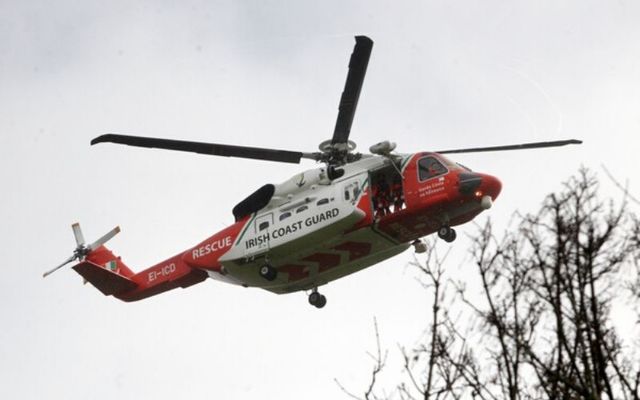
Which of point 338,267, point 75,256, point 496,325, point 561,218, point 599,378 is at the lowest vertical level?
point 599,378

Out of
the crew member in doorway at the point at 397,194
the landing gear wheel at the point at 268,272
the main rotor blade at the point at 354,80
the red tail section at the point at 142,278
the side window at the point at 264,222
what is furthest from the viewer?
the red tail section at the point at 142,278

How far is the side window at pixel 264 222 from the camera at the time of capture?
21.9 meters

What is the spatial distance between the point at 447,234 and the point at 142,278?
918cm

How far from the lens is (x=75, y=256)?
2620 centimetres

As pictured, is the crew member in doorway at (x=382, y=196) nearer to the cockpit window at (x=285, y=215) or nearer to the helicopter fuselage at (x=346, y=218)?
the helicopter fuselage at (x=346, y=218)

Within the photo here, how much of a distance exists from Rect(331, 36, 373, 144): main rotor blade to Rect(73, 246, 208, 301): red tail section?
245 inches

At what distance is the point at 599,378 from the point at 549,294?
109 centimetres

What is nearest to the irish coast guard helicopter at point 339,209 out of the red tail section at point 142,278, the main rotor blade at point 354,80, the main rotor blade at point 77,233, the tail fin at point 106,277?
the main rotor blade at point 354,80

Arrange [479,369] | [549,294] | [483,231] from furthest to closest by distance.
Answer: [483,231] < [479,369] < [549,294]

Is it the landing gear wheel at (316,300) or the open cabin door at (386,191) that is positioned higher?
the open cabin door at (386,191)

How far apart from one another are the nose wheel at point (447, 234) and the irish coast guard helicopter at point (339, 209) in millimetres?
27

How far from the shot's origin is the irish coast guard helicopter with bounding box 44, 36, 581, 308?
20.4m

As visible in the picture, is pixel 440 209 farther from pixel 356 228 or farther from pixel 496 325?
pixel 496 325

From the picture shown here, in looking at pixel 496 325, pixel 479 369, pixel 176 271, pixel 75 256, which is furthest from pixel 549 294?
pixel 75 256
